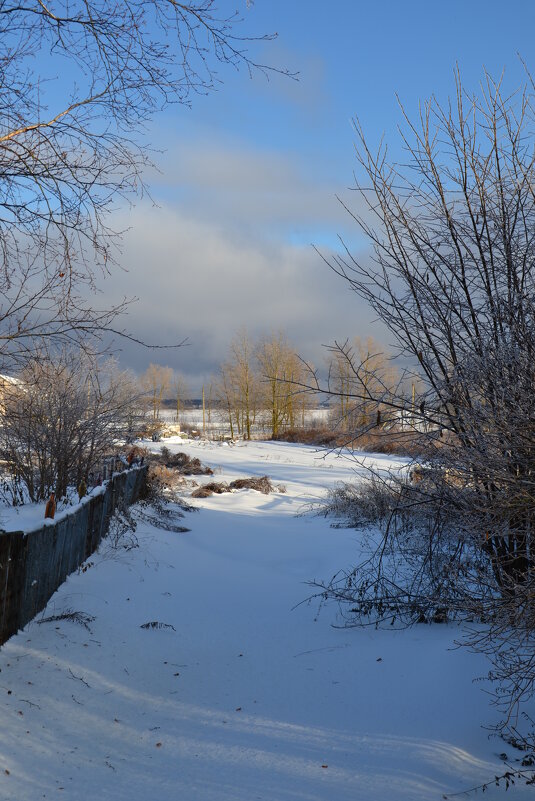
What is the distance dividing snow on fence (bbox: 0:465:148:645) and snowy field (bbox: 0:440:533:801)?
0.17m

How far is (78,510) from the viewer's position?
6.46 metres

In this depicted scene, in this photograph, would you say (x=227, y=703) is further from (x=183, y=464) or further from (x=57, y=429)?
(x=183, y=464)

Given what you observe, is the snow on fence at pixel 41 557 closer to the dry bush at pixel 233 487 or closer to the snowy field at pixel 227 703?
the snowy field at pixel 227 703

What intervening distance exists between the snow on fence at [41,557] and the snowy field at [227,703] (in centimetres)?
17

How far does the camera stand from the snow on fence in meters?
4.36

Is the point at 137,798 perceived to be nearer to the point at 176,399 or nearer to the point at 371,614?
the point at 371,614

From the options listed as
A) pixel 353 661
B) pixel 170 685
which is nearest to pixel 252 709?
pixel 170 685

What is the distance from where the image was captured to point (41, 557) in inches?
203

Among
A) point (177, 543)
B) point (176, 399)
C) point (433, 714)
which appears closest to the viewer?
point (433, 714)

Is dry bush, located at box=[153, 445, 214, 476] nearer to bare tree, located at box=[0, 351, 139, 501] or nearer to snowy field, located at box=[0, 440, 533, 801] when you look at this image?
bare tree, located at box=[0, 351, 139, 501]

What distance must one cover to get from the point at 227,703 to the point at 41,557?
6.28 ft

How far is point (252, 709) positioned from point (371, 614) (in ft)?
6.95

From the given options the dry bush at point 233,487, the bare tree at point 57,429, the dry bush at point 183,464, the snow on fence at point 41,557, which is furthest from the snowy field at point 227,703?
the dry bush at point 183,464

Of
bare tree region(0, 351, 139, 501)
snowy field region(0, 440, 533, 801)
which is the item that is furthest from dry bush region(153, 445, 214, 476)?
snowy field region(0, 440, 533, 801)
